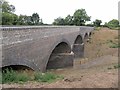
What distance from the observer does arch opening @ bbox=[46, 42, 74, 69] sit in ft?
101

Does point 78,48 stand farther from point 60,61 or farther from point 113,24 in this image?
point 113,24

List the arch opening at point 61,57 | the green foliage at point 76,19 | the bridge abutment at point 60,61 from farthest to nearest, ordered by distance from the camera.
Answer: the green foliage at point 76,19, the arch opening at point 61,57, the bridge abutment at point 60,61

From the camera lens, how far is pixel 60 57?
3159cm

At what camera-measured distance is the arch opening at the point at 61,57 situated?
30672mm

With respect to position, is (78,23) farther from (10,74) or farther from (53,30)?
(10,74)

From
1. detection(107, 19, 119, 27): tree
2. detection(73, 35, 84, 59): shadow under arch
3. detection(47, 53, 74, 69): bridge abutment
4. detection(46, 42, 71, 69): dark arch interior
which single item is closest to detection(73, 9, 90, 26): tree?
detection(107, 19, 119, 27): tree

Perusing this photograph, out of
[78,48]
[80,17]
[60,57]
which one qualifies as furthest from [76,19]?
[60,57]

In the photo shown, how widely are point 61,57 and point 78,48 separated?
1377 cm

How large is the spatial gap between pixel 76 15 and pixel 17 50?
2787 inches

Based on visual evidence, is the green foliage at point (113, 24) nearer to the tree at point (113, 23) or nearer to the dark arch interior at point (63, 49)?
the tree at point (113, 23)

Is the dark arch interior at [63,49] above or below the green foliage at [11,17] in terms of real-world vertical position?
below

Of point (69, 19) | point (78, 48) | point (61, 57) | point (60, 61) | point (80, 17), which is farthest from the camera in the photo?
point (80, 17)

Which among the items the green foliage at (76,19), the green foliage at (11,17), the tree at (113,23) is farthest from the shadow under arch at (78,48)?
the tree at (113,23)

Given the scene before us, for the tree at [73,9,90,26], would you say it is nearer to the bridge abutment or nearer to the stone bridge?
the bridge abutment
